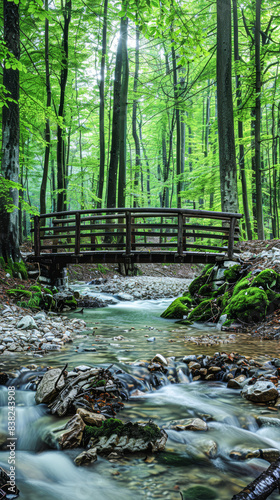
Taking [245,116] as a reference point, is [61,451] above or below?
below

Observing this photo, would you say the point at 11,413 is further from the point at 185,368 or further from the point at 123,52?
the point at 123,52

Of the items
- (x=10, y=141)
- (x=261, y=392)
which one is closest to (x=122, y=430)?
(x=261, y=392)

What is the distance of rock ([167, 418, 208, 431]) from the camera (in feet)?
9.85

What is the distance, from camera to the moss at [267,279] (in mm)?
6559

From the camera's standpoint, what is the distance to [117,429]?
8.92 ft

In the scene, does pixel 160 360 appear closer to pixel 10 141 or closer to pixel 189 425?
pixel 189 425

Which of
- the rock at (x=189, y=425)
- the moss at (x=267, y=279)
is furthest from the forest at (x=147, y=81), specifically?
the rock at (x=189, y=425)

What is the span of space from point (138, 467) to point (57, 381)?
4.38 feet

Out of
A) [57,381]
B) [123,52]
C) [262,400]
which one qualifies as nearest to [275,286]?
→ [262,400]

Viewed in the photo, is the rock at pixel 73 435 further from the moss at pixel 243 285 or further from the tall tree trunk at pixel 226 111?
the tall tree trunk at pixel 226 111

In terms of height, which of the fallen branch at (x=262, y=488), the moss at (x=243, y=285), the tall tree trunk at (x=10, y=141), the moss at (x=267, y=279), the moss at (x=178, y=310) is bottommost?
the moss at (x=178, y=310)

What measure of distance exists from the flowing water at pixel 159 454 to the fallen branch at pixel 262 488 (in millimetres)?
78

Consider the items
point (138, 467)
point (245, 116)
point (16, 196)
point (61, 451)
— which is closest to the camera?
point (138, 467)

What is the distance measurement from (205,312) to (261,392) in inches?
183
